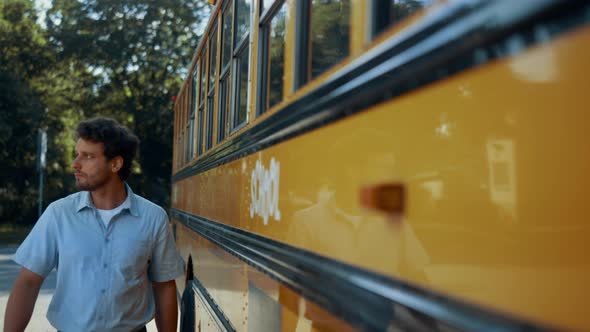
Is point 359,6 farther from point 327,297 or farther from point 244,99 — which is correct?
point 244,99

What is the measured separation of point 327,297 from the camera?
179 centimetres

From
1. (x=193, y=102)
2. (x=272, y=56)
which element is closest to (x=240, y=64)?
(x=272, y=56)

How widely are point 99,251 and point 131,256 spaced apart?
0.36 feet

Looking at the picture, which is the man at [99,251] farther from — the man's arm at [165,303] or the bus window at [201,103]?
the bus window at [201,103]

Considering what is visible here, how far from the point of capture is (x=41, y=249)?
2.64 m

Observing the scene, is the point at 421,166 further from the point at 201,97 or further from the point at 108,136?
the point at 201,97

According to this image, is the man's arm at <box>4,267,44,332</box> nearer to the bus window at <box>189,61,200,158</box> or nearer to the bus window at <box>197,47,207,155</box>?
the bus window at <box>197,47,207,155</box>

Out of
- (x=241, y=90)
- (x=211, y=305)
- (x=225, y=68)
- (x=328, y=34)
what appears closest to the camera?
(x=328, y=34)

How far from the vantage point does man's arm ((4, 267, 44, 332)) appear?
2602 mm

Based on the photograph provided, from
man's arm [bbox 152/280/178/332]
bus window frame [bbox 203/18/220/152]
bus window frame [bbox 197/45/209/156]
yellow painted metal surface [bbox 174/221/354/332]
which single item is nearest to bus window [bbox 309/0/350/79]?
yellow painted metal surface [bbox 174/221/354/332]

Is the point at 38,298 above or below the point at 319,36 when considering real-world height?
below

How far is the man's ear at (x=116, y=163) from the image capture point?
2.80m

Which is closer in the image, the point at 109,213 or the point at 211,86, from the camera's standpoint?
the point at 109,213

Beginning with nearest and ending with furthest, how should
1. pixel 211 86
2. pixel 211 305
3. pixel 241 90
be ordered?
pixel 241 90 → pixel 211 305 → pixel 211 86
